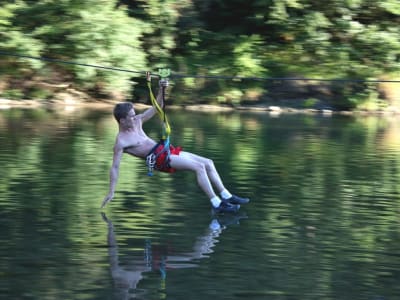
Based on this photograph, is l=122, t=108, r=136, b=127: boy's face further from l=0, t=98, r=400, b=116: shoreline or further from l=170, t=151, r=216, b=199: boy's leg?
l=0, t=98, r=400, b=116: shoreline

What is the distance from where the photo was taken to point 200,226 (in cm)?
997

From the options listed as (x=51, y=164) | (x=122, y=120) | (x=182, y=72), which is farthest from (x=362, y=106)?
(x=122, y=120)

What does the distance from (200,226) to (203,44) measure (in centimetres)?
2334

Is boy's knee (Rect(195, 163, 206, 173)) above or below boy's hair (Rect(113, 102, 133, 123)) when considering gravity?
below

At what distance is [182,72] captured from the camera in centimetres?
3172

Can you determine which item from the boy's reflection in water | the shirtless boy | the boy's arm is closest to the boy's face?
the shirtless boy

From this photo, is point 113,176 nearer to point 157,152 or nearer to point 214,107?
point 157,152

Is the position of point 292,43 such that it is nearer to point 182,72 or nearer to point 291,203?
point 182,72

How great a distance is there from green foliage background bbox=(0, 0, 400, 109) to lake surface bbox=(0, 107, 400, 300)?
10986mm

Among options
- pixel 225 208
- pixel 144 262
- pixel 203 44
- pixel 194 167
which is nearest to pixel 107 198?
pixel 194 167

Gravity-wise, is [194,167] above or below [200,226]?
above

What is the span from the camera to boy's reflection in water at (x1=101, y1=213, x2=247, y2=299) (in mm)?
7387

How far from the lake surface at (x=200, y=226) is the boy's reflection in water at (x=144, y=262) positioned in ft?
0.05

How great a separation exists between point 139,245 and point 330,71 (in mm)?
23314
